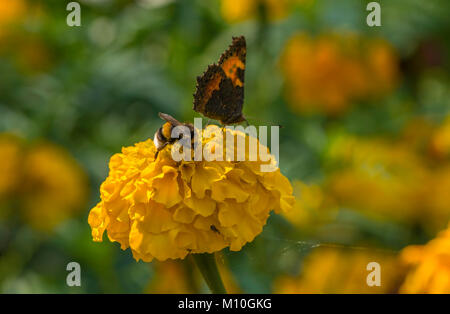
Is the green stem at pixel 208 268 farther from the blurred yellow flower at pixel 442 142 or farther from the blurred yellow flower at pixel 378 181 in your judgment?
the blurred yellow flower at pixel 442 142

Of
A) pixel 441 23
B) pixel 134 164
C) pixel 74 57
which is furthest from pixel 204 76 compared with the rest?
pixel 441 23

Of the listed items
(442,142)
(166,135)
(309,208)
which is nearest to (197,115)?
(309,208)

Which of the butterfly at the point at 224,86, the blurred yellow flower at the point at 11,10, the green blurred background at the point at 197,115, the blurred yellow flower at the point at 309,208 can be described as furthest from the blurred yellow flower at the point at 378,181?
the blurred yellow flower at the point at 11,10

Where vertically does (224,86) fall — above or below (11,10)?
below

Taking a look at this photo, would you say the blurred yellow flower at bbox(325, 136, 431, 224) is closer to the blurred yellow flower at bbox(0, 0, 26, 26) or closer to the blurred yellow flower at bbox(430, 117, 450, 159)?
the blurred yellow flower at bbox(430, 117, 450, 159)

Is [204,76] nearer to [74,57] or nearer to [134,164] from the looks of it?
[134,164]

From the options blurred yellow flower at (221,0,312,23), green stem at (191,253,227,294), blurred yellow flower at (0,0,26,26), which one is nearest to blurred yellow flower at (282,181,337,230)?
green stem at (191,253,227,294)

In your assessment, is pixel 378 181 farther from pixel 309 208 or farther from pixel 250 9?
pixel 250 9
